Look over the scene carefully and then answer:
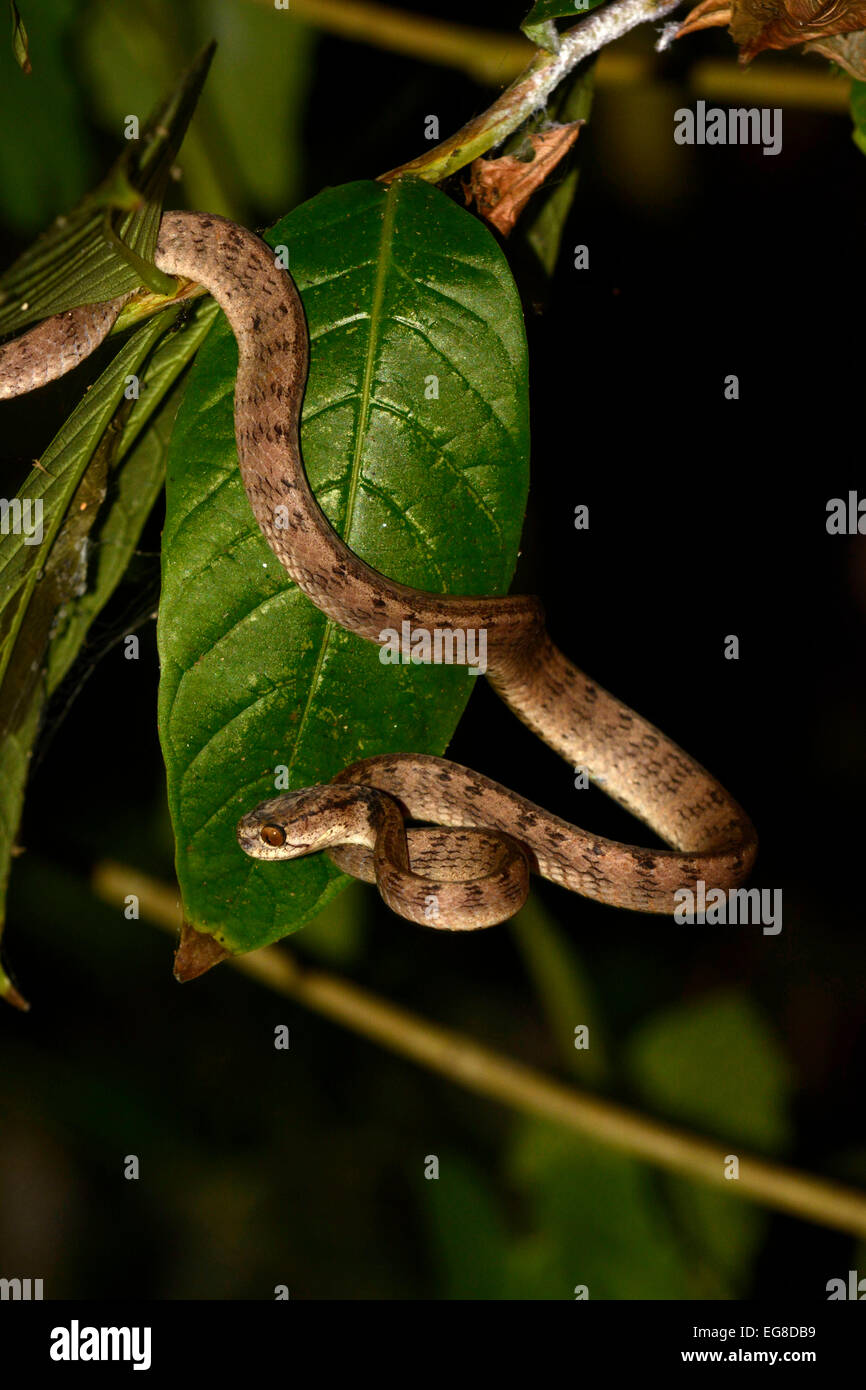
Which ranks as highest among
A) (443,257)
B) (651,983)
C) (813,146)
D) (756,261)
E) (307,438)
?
(813,146)

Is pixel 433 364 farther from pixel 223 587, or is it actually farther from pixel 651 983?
pixel 651 983

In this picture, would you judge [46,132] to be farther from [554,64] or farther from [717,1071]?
[717,1071]

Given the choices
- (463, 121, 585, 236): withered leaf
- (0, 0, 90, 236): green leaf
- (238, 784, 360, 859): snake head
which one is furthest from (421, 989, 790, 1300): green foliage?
(0, 0, 90, 236): green leaf

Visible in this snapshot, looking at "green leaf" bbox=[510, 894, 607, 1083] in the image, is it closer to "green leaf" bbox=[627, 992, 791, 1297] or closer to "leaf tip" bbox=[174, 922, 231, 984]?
"green leaf" bbox=[627, 992, 791, 1297]

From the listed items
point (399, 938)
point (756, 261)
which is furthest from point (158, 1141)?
point (756, 261)

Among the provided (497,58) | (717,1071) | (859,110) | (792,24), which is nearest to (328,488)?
(792,24)
